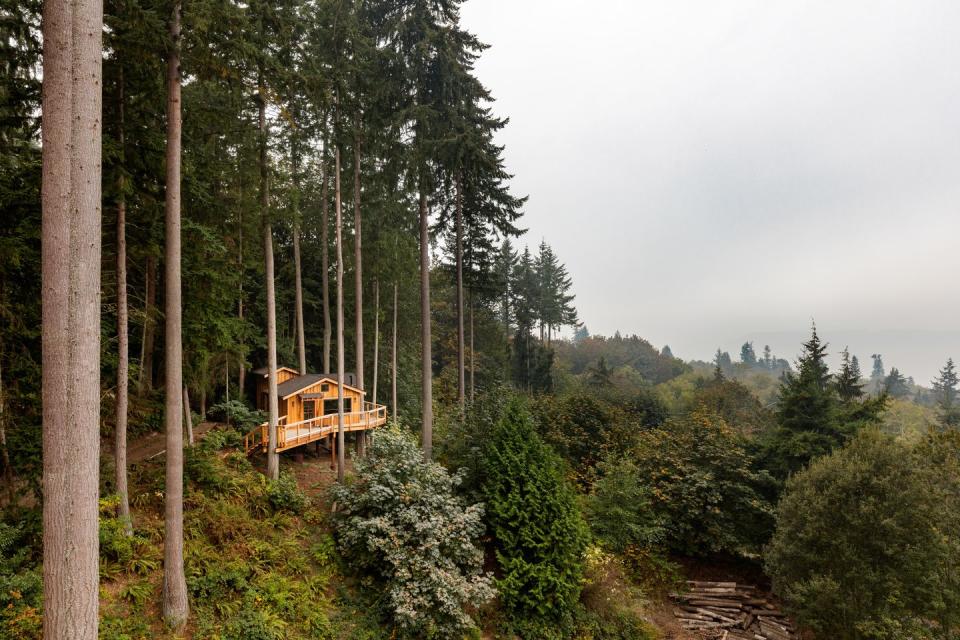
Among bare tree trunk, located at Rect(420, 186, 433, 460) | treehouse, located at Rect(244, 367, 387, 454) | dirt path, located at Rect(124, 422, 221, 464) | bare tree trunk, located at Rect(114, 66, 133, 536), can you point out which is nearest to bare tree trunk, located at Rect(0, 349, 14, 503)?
bare tree trunk, located at Rect(114, 66, 133, 536)

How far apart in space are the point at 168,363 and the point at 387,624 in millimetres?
6995

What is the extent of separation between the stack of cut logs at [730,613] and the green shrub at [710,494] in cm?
133

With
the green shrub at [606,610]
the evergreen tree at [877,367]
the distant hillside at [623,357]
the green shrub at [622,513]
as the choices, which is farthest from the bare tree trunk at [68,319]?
the evergreen tree at [877,367]

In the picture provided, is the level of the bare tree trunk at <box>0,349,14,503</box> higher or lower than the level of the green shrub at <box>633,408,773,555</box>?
higher

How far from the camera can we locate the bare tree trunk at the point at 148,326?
344 inches

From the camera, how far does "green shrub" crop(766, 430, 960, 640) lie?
30.9 feet

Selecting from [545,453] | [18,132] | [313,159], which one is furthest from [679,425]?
Answer: [18,132]

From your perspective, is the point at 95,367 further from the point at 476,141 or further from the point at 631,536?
the point at 631,536

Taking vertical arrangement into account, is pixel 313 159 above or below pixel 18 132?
above

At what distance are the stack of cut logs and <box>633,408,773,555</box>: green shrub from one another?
133cm

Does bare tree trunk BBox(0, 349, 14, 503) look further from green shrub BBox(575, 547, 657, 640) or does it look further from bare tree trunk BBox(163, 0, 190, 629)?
green shrub BBox(575, 547, 657, 640)

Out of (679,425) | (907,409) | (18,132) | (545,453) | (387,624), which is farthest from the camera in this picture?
(907,409)

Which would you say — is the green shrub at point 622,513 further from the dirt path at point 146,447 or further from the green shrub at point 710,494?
the dirt path at point 146,447

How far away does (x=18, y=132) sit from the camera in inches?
303
